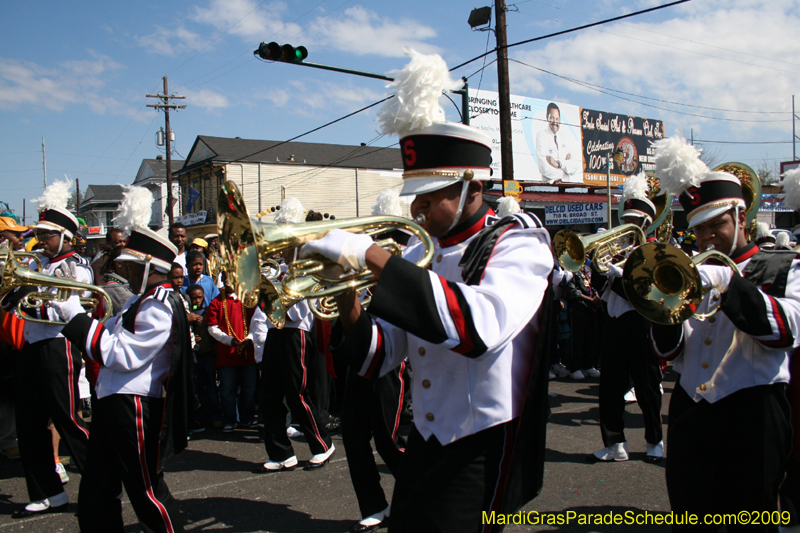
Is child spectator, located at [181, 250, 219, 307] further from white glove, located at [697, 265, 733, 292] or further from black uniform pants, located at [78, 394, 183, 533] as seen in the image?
white glove, located at [697, 265, 733, 292]

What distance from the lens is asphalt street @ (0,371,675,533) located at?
4.25 meters

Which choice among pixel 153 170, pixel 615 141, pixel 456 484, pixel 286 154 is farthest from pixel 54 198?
pixel 153 170

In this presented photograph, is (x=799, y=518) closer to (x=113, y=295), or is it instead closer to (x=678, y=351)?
(x=678, y=351)

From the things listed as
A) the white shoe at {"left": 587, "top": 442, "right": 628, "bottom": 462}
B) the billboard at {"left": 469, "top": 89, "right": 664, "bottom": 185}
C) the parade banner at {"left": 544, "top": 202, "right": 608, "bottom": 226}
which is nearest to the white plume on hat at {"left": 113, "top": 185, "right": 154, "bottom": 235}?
the white shoe at {"left": 587, "top": 442, "right": 628, "bottom": 462}

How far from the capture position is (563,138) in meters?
26.4

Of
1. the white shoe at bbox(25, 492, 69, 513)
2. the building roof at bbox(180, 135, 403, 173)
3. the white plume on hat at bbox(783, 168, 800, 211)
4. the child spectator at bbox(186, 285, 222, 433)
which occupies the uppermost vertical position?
the building roof at bbox(180, 135, 403, 173)

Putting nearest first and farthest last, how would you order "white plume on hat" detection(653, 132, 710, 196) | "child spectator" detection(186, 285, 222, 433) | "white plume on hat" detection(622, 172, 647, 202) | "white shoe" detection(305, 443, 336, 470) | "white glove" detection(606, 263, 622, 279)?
1. "white plume on hat" detection(653, 132, 710, 196)
2. "white glove" detection(606, 263, 622, 279)
3. "white shoe" detection(305, 443, 336, 470)
4. "white plume on hat" detection(622, 172, 647, 202)
5. "child spectator" detection(186, 285, 222, 433)

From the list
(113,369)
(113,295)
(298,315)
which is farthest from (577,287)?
(113,369)

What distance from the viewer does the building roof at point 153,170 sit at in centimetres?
5056

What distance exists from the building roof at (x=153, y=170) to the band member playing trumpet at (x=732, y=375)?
5226cm

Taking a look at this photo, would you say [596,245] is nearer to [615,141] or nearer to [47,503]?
[47,503]

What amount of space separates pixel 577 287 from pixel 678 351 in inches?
239

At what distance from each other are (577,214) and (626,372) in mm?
12527

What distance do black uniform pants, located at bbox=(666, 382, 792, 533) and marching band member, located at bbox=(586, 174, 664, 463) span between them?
7.99 feet
